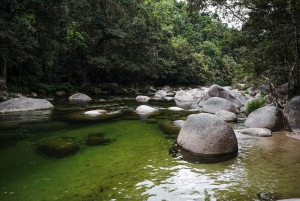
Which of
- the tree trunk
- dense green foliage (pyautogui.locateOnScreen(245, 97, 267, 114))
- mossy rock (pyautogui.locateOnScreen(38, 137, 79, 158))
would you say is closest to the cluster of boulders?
dense green foliage (pyautogui.locateOnScreen(245, 97, 267, 114))

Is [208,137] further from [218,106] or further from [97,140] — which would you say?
[218,106]

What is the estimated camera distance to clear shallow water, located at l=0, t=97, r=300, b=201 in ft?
13.6

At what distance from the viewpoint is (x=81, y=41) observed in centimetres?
2444

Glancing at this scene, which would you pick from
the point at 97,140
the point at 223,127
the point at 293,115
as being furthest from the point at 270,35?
the point at 97,140

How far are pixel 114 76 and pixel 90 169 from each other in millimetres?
27865

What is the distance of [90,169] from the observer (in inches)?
207

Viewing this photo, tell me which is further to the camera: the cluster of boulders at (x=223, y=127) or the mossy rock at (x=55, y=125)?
the mossy rock at (x=55, y=125)

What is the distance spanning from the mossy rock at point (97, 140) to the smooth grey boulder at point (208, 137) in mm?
2485

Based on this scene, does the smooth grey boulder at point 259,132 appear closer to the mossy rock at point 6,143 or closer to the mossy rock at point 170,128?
the mossy rock at point 170,128

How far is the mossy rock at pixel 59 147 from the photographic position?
624 cm

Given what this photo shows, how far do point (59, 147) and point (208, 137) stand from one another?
168 inches

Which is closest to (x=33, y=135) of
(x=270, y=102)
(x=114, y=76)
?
(x=270, y=102)

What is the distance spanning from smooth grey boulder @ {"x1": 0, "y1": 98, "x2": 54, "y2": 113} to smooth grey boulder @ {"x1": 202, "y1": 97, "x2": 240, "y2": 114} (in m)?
10.1

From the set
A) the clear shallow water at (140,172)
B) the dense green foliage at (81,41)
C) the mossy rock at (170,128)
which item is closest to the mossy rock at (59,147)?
the clear shallow water at (140,172)
